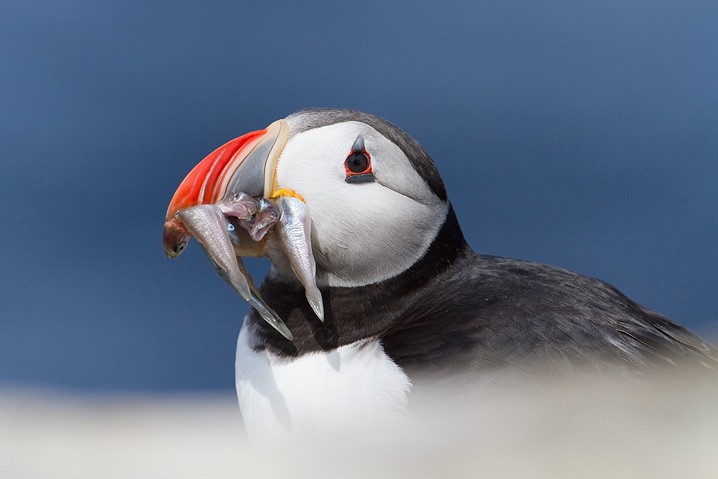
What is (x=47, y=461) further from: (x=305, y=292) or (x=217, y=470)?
(x=305, y=292)

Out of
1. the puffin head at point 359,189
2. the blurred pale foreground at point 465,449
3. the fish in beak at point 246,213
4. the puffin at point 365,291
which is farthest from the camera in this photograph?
the puffin head at point 359,189

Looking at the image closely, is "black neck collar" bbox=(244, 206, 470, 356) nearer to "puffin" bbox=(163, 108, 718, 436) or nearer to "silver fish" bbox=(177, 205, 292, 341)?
"puffin" bbox=(163, 108, 718, 436)

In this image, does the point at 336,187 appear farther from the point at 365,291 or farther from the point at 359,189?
the point at 365,291

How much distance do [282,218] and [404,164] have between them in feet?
1.19

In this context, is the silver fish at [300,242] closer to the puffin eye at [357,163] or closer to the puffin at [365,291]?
the puffin at [365,291]

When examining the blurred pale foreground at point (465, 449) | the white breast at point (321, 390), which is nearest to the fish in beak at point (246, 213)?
the white breast at point (321, 390)

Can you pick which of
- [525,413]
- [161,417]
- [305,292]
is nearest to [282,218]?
[305,292]

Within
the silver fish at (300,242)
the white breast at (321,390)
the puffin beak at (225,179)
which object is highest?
the puffin beak at (225,179)

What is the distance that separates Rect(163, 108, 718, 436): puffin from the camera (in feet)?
8.29

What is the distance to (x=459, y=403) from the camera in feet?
7.90

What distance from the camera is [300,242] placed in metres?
2.69

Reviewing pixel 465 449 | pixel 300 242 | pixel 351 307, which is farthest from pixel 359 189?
pixel 465 449

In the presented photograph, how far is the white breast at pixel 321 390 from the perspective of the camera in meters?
2.53

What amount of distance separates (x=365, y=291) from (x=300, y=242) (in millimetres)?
280
